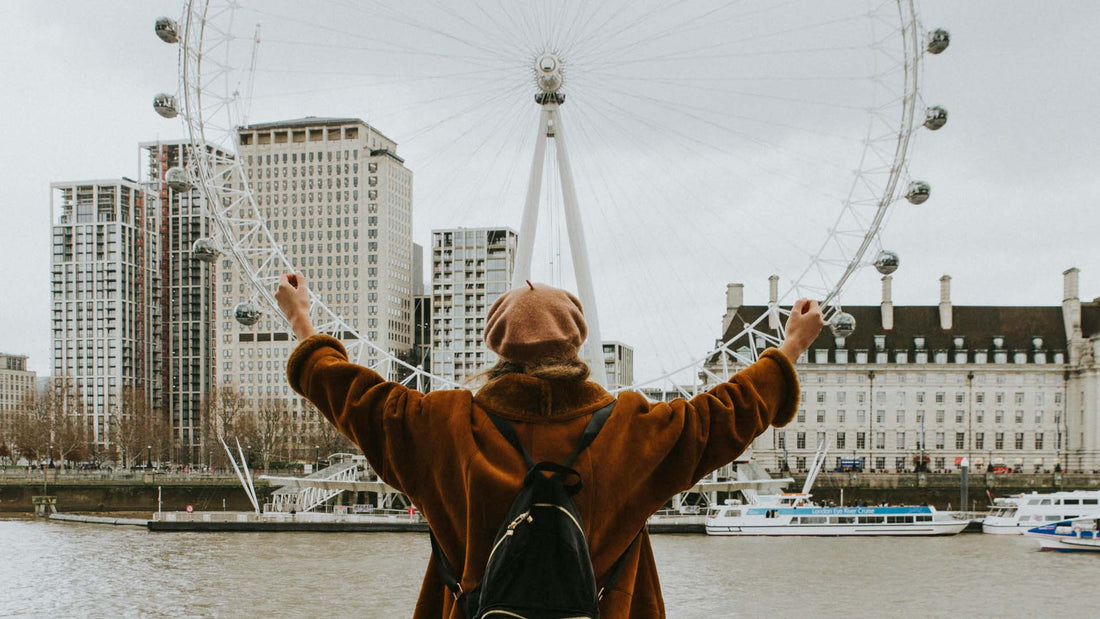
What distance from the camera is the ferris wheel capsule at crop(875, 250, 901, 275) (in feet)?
88.3

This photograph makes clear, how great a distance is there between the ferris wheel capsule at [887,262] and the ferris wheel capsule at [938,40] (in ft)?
15.3

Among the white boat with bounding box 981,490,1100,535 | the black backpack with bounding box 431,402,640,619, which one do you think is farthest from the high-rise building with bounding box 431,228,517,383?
the black backpack with bounding box 431,402,640,619

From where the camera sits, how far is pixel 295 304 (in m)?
3.23

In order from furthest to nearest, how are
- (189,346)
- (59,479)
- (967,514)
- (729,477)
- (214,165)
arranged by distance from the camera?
(189,346) < (59,479) < (729,477) < (967,514) < (214,165)

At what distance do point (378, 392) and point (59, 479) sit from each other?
74.7 metres

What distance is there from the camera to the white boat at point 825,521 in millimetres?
47250

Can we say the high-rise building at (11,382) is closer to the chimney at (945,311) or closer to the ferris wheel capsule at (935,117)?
the chimney at (945,311)

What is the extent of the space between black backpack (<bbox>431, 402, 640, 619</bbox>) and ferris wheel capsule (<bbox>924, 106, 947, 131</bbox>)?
25.6m

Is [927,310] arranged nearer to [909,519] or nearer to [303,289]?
[909,519]

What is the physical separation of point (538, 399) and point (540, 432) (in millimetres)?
81

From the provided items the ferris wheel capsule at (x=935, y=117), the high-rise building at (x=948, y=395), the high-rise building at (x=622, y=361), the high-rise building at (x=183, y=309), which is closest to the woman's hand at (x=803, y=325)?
the ferris wheel capsule at (x=935, y=117)

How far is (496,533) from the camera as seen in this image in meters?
2.76

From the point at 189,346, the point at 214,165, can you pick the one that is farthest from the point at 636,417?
the point at 189,346

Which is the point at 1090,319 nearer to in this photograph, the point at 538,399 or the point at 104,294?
the point at 538,399
